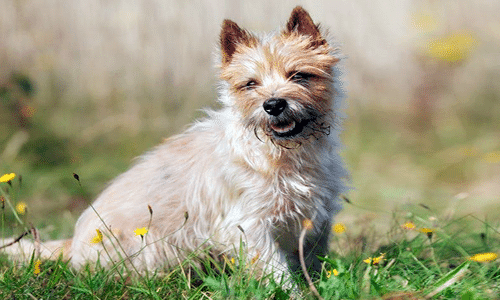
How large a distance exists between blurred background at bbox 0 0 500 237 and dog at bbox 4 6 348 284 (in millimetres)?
3199

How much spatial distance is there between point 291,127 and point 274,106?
0.19 meters

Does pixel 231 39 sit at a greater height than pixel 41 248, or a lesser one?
greater

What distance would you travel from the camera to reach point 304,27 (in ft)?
11.1

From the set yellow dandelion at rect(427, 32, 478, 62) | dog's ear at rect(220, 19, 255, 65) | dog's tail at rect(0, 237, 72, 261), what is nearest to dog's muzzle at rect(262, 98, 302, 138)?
dog's ear at rect(220, 19, 255, 65)

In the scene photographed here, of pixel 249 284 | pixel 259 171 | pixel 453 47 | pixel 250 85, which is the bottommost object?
pixel 249 284

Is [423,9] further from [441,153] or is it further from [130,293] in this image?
[130,293]

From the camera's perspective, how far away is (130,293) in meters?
2.93

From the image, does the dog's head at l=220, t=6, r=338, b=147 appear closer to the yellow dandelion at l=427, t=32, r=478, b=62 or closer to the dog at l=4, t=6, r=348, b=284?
the dog at l=4, t=6, r=348, b=284

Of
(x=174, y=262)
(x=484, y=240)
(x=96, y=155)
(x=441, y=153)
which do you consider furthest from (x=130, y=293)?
(x=441, y=153)

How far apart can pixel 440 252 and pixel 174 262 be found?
5.41 feet

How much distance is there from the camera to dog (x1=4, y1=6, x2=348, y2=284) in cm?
324

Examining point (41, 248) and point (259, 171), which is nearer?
point (259, 171)

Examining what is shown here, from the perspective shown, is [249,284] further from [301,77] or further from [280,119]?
[301,77]

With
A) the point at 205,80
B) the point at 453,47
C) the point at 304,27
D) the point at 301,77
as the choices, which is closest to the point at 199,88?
the point at 205,80
